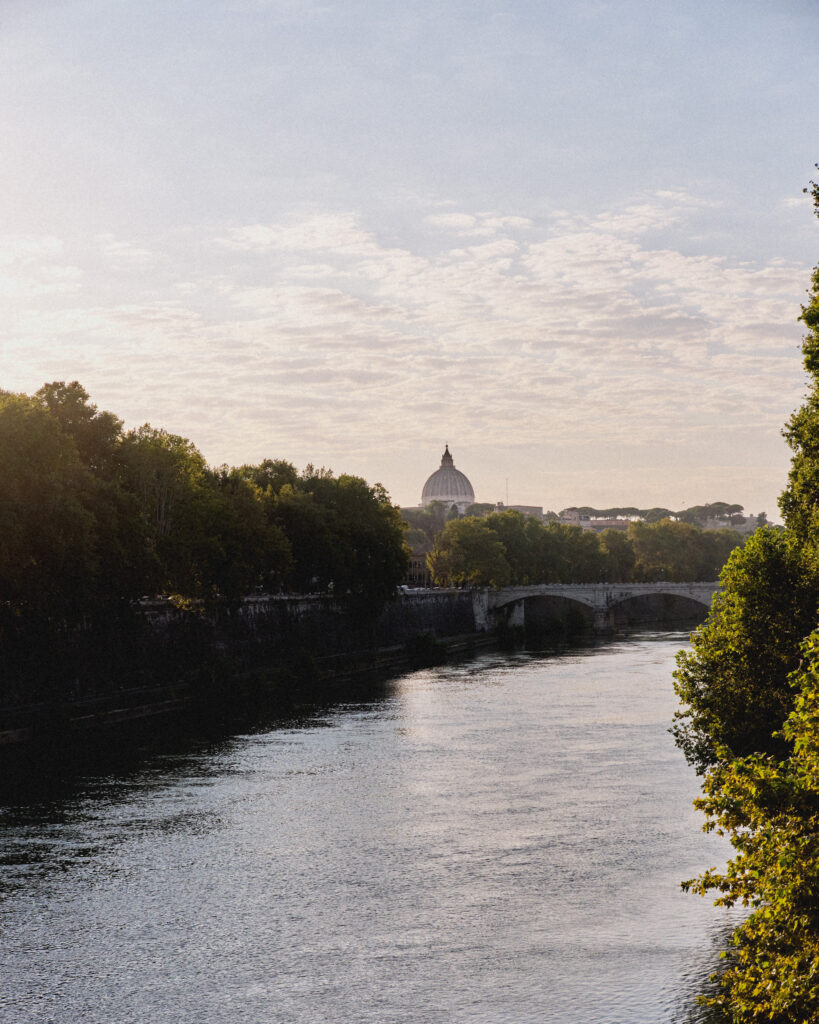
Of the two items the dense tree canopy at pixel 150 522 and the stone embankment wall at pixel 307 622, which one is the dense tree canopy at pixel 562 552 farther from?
Answer: the dense tree canopy at pixel 150 522

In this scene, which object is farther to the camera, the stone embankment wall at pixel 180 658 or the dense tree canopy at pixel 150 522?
the stone embankment wall at pixel 180 658

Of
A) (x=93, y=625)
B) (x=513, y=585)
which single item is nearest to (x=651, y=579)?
(x=513, y=585)

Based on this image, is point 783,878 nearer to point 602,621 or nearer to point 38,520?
point 38,520

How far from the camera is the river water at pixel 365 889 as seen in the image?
17391mm

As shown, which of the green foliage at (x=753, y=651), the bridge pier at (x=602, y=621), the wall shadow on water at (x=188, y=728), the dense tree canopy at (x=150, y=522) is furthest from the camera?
the bridge pier at (x=602, y=621)

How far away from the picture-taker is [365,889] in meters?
22.5

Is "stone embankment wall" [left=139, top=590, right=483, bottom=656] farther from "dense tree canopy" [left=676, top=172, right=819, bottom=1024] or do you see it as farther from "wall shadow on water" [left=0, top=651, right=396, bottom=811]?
"dense tree canopy" [left=676, top=172, right=819, bottom=1024]

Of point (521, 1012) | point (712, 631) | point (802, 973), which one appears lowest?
point (521, 1012)

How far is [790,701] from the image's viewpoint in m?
20.5

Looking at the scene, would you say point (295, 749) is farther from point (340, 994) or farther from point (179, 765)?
point (340, 994)

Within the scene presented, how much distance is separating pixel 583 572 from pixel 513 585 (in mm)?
26035

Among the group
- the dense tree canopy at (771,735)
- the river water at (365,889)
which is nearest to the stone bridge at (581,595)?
the river water at (365,889)

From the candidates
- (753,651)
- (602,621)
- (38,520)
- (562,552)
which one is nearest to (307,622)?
(38,520)

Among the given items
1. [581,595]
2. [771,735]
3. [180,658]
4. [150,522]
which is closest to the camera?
[771,735]
